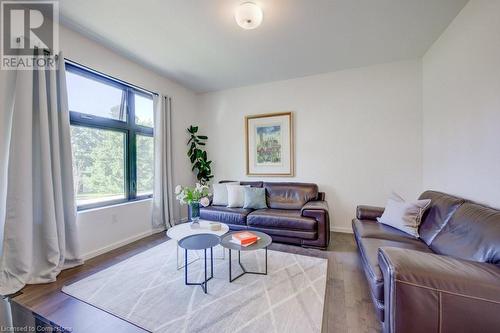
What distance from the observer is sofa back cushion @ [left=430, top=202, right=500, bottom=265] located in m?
1.32

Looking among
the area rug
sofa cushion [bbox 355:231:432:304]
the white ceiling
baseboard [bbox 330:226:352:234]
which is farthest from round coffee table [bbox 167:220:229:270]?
the white ceiling

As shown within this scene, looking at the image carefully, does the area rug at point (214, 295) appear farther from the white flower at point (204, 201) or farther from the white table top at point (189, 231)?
the white flower at point (204, 201)

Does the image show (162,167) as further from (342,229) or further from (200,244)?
(342,229)

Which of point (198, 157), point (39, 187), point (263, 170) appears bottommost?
point (39, 187)

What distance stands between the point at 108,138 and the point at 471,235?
4.06 metres

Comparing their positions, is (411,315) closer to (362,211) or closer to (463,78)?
(362,211)

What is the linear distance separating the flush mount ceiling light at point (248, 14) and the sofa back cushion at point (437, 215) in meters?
2.60

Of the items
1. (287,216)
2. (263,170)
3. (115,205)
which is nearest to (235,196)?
(263,170)

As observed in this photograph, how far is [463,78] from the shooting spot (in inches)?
83.0

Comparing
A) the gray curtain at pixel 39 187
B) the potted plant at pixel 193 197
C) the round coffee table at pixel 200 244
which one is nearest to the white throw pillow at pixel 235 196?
the potted plant at pixel 193 197

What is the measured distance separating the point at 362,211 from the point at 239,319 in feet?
6.64

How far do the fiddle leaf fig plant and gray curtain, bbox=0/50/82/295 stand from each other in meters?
2.20

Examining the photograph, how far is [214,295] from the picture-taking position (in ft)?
6.11

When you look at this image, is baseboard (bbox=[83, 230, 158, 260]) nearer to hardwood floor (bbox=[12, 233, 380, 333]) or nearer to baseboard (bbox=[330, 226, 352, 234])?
hardwood floor (bbox=[12, 233, 380, 333])
